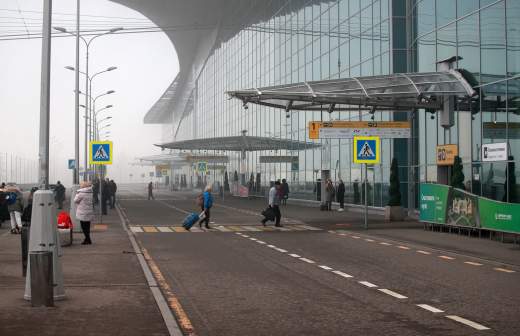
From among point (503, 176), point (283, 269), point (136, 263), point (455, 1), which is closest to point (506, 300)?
point (283, 269)

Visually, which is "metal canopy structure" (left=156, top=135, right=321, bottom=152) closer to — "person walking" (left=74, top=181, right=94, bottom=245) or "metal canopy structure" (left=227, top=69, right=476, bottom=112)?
"metal canopy structure" (left=227, top=69, right=476, bottom=112)

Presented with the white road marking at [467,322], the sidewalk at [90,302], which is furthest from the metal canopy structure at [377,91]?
the white road marking at [467,322]

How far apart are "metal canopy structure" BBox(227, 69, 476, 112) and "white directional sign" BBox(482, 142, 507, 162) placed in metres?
2.09

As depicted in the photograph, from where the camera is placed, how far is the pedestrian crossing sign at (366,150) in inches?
1062

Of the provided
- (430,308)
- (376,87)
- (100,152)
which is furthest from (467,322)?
(100,152)

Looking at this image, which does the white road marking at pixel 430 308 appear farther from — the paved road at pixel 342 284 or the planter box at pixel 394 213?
the planter box at pixel 394 213

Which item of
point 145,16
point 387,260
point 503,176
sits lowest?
point 387,260

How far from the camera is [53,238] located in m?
10.4

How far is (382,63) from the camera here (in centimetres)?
3831

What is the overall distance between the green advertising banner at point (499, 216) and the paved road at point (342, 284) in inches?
22.2

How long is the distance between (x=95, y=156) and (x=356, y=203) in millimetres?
16565

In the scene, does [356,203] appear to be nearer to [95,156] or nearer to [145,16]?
[95,156]

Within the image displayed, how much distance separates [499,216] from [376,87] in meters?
8.34

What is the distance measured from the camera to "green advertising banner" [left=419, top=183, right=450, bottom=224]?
2461 cm
